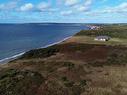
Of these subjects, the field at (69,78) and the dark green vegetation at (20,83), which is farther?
the field at (69,78)

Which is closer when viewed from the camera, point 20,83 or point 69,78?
point 20,83

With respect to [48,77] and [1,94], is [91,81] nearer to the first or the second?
[48,77]

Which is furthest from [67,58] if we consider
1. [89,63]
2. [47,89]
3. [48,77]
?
[47,89]

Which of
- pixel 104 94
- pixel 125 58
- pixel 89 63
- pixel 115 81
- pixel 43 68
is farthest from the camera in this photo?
pixel 125 58

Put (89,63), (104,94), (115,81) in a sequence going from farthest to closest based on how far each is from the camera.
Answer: (89,63) → (115,81) → (104,94)

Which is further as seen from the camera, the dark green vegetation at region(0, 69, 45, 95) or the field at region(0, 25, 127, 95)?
the field at region(0, 25, 127, 95)

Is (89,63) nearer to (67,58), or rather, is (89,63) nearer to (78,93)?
(67,58)

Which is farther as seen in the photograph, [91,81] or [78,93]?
[91,81]

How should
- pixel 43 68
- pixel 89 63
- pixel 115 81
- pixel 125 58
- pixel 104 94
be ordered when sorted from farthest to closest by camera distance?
pixel 125 58 < pixel 89 63 < pixel 43 68 < pixel 115 81 < pixel 104 94

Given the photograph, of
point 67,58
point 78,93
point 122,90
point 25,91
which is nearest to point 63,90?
point 78,93
